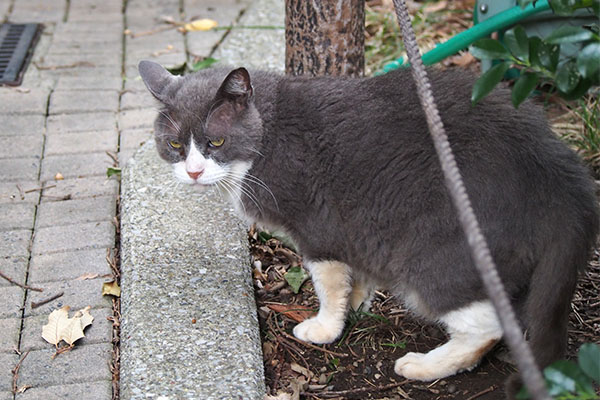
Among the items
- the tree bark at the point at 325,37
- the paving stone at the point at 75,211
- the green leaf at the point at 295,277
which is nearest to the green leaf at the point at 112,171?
the paving stone at the point at 75,211

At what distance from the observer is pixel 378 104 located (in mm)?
2621

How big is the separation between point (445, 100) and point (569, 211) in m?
0.56

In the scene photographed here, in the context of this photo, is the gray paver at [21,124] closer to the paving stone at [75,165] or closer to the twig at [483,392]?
the paving stone at [75,165]

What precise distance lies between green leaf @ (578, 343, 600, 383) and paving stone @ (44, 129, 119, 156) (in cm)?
301

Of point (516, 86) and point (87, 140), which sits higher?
point (516, 86)

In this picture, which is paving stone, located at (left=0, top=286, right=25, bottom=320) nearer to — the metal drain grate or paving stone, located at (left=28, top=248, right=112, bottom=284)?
paving stone, located at (left=28, top=248, right=112, bottom=284)

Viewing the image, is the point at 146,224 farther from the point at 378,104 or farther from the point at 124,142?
the point at 378,104

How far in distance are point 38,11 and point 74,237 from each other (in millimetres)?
2930

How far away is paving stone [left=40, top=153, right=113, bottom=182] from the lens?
383 centimetres

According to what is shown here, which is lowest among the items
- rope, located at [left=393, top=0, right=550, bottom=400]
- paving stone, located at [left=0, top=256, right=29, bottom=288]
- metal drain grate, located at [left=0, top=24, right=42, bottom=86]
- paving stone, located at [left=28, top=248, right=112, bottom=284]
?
metal drain grate, located at [left=0, top=24, right=42, bottom=86]

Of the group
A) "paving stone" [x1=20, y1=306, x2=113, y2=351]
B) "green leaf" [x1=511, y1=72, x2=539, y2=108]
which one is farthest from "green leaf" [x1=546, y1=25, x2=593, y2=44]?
"paving stone" [x1=20, y1=306, x2=113, y2=351]

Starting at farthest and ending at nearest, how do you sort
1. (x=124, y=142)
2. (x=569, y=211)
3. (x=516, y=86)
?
(x=124, y=142), (x=569, y=211), (x=516, y=86)

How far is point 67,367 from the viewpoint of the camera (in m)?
2.61

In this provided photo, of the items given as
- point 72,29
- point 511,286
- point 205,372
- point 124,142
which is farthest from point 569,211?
point 72,29
